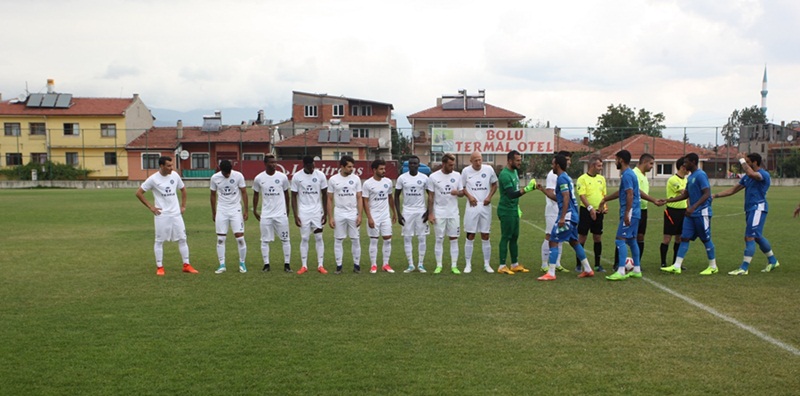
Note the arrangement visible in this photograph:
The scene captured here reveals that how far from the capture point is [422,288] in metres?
10.0

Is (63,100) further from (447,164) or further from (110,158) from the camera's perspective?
(447,164)

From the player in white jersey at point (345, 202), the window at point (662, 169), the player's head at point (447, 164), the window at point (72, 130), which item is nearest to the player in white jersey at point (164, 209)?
the player in white jersey at point (345, 202)

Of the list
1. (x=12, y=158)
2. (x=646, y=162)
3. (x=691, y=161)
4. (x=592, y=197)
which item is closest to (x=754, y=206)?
(x=691, y=161)

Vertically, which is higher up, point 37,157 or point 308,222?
point 37,157

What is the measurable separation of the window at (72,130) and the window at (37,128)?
Answer: 1.71 metres

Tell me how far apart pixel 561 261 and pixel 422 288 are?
3781mm

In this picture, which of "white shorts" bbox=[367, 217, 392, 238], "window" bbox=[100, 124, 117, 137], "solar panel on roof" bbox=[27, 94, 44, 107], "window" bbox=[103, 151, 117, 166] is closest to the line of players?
"white shorts" bbox=[367, 217, 392, 238]

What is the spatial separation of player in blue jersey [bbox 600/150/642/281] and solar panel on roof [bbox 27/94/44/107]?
215 feet

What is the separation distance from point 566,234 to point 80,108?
210 ft

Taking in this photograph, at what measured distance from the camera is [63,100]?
64875 mm

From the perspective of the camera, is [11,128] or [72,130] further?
[72,130]

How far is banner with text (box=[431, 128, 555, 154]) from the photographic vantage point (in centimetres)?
4791

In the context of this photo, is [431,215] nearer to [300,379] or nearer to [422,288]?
[422,288]

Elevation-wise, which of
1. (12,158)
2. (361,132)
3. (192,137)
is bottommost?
(12,158)
